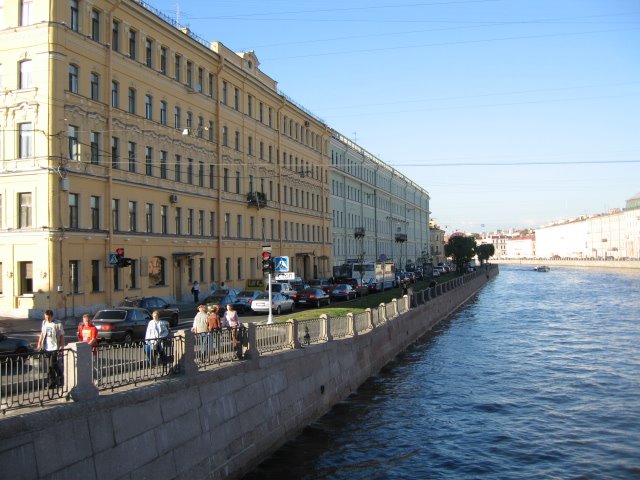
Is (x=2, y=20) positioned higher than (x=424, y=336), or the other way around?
(x=2, y=20)

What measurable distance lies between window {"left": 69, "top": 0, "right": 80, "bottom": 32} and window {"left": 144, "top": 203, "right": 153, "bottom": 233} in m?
10.0

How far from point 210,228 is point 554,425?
101ft

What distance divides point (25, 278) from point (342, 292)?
21.2 m

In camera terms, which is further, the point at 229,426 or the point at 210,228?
the point at 210,228

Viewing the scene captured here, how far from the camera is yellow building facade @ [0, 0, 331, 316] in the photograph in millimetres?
29094

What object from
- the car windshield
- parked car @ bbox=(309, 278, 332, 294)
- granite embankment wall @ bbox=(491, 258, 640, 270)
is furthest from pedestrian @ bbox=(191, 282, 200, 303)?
granite embankment wall @ bbox=(491, 258, 640, 270)

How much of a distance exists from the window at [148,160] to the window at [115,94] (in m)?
3.44

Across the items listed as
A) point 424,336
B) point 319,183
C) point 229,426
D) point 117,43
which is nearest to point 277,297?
point 424,336

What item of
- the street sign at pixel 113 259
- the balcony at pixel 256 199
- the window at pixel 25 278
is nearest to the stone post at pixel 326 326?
the street sign at pixel 113 259

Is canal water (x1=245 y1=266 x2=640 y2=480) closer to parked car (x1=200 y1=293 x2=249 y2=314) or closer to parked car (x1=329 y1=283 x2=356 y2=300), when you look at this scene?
parked car (x1=200 y1=293 x2=249 y2=314)

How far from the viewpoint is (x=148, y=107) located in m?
37.0

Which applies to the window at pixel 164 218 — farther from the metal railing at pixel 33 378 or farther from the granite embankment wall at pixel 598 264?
the granite embankment wall at pixel 598 264

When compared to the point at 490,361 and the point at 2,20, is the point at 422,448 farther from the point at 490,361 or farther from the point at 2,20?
the point at 2,20

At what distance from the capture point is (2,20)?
30156 mm
